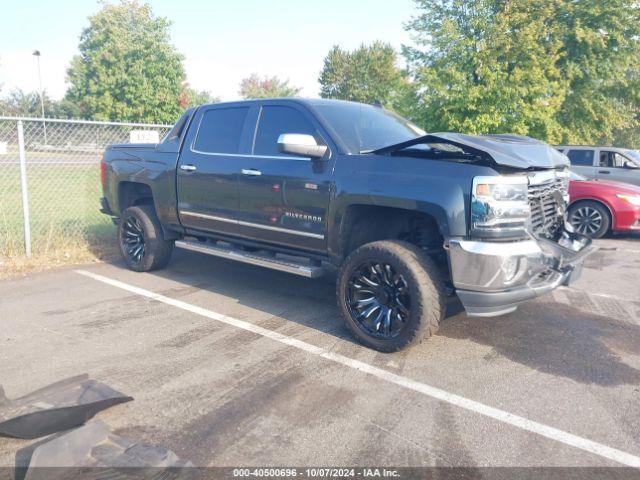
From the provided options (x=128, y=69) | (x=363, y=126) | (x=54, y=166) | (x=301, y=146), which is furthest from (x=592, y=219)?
(x=128, y=69)

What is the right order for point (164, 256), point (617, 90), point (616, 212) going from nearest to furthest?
point (164, 256) < point (616, 212) < point (617, 90)

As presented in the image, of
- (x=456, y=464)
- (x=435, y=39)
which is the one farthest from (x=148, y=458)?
(x=435, y=39)

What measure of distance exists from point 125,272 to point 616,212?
314 inches

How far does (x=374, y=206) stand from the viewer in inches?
169

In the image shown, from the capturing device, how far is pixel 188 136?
588cm

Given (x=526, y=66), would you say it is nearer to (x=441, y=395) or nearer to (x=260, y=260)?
(x=260, y=260)

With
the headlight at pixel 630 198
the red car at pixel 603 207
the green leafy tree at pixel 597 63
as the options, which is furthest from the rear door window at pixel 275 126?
the green leafy tree at pixel 597 63

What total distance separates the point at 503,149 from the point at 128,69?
38.2 meters

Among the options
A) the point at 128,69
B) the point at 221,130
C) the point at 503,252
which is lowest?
the point at 503,252

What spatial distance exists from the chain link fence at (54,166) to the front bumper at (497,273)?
17.7 ft

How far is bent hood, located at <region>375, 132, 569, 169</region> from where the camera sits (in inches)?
148

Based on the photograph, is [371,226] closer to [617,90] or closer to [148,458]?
[148,458]

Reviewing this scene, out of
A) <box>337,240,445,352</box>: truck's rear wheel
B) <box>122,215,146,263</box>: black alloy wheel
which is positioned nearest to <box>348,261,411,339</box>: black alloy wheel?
<box>337,240,445,352</box>: truck's rear wheel

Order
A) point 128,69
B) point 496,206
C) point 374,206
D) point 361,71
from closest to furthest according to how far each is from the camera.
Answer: point 496,206 → point 374,206 → point 128,69 → point 361,71
